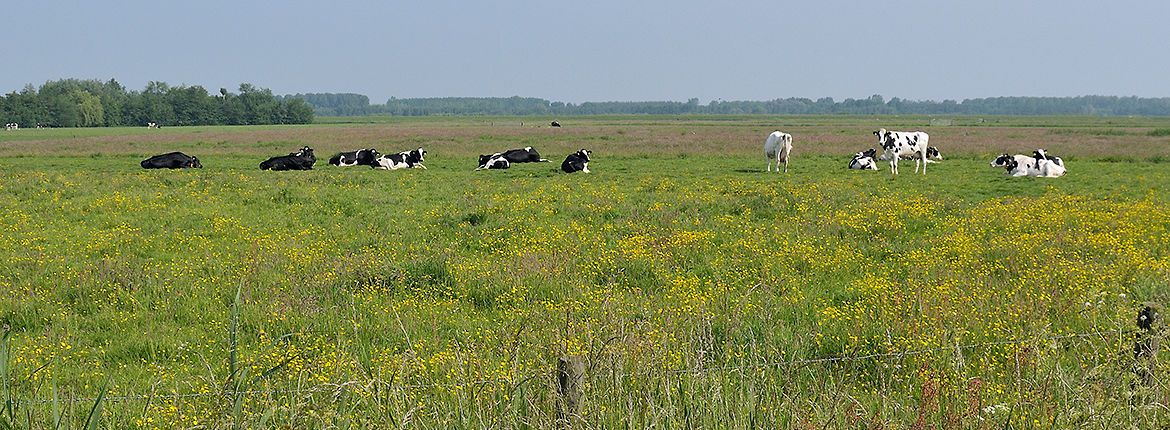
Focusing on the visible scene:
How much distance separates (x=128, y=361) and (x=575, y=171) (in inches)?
784

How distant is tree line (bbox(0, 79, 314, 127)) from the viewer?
127m

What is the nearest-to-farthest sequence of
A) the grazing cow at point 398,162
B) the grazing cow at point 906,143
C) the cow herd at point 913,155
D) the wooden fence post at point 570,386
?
1. the wooden fence post at point 570,386
2. the cow herd at point 913,155
3. the grazing cow at point 906,143
4. the grazing cow at point 398,162

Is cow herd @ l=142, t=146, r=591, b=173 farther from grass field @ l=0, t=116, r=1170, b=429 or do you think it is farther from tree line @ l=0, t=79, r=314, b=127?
tree line @ l=0, t=79, r=314, b=127

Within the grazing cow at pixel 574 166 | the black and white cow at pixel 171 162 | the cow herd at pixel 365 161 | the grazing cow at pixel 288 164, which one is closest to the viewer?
the grazing cow at pixel 574 166

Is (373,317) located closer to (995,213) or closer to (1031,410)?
(1031,410)

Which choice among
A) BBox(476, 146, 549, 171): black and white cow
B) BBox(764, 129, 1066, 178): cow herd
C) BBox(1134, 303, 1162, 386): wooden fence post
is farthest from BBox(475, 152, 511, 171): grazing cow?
BBox(1134, 303, 1162, 386): wooden fence post

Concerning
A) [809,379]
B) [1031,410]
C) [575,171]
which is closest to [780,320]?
[809,379]

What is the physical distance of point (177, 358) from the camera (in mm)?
7035

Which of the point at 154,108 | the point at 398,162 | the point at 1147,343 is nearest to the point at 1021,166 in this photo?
the point at 398,162

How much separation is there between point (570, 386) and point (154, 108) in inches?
6010

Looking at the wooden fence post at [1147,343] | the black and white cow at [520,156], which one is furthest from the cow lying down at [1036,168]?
the wooden fence post at [1147,343]

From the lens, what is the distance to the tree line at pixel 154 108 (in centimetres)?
12725

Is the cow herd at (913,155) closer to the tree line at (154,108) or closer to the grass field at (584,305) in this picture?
the grass field at (584,305)

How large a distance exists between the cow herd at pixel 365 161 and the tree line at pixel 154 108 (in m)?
119
